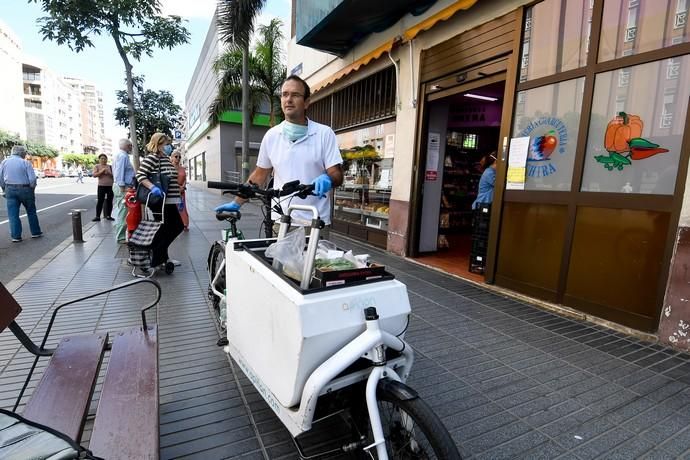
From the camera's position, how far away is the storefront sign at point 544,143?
4.11 meters

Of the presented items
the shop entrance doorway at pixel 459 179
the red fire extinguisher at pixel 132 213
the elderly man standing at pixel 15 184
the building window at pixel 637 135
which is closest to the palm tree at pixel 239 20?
the elderly man standing at pixel 15 184

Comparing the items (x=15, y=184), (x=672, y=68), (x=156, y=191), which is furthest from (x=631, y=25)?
(x=15, y=184)

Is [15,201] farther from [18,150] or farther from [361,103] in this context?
[361,103]

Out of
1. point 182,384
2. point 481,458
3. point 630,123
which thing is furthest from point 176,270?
point 630,123

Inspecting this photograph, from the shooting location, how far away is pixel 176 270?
5.50 metres

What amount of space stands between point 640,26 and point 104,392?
4.98 meters

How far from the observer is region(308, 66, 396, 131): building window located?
7250 mm

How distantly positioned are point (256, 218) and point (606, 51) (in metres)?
9.70

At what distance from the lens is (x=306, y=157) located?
2740 mm

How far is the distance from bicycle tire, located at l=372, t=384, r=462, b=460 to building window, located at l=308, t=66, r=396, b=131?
246 inches

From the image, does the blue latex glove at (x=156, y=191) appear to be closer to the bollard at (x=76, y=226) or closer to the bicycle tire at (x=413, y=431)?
the bollard at (x=76, y=226)

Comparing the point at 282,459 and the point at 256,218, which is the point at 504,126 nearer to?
the point at 282,459

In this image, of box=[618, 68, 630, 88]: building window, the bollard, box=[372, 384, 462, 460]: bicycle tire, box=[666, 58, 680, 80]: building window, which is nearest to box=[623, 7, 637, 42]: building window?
box=[618, 68, 630, 88]: building window

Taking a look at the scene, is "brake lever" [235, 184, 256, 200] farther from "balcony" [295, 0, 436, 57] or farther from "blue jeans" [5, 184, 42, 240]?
"blue jeans" [5, 184, 42, 240]
